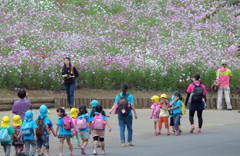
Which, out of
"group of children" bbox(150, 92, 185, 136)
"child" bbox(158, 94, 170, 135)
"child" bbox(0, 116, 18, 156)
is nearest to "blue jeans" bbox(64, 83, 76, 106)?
"group of children" bbox(150, 92, 185, 136)

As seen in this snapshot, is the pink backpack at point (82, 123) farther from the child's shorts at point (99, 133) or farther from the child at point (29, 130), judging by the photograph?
the child at point (29, 130)

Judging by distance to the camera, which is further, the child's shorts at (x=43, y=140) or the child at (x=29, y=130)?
the child's shorts at (x=43, y=140)

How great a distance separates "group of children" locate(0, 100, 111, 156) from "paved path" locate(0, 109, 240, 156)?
2.12 ft

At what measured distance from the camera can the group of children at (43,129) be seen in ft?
32.0

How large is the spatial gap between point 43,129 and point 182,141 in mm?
4063

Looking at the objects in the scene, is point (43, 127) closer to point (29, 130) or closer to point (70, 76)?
point (29, 130)

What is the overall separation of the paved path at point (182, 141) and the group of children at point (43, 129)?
0.65m

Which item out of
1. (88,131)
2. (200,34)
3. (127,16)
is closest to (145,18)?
(127,16)

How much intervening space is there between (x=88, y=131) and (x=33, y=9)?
24.5 meters

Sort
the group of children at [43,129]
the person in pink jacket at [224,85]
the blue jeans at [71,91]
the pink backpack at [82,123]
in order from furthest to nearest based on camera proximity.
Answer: the person in pink jacket at [224,85], the blue jeans at [71,91], the pink backpack at [82,123], the group of children at [43,129]

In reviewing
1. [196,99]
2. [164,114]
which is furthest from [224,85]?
[164,114]

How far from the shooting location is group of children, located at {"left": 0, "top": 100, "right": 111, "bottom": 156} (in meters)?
9.77

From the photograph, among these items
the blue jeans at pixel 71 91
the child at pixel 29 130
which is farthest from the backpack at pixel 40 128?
the blue jeans at pixel 71 91

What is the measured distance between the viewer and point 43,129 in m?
10.3
